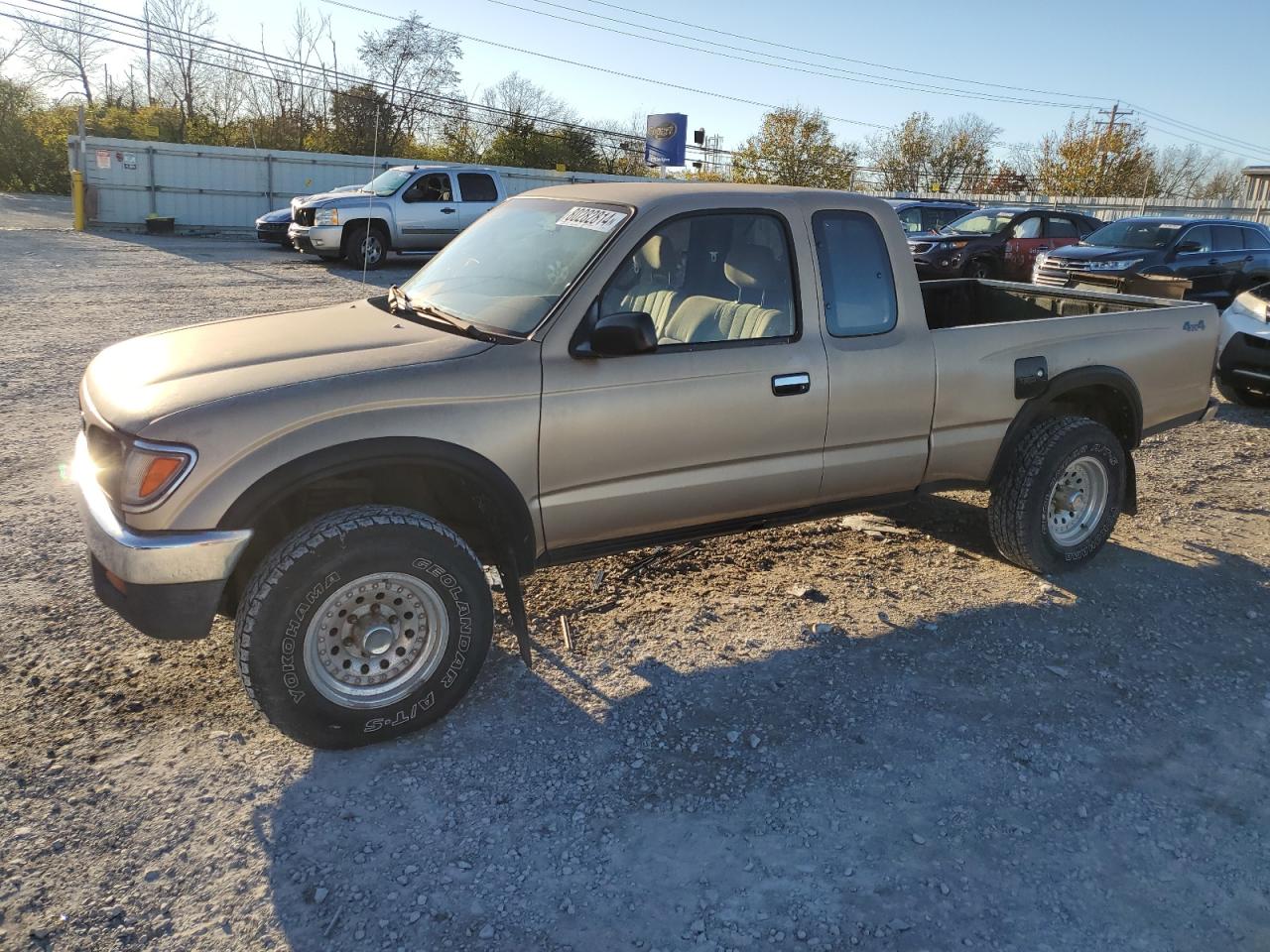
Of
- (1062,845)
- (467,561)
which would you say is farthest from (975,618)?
(467,561)

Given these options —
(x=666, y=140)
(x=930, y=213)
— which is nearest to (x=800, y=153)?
(x=666, y=140)

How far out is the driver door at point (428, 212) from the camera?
18.8 meters

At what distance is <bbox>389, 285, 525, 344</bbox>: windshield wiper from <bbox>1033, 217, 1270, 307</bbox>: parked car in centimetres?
1233

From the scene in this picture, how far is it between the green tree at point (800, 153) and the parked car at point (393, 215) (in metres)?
31.7

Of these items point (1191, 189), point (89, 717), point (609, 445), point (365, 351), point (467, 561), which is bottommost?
point (89, 717)

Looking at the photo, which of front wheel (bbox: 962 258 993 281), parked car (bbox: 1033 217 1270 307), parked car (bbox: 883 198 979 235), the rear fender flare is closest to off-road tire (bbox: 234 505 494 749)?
the rear fender flare

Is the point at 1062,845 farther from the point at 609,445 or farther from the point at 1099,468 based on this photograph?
the point at 1099,468

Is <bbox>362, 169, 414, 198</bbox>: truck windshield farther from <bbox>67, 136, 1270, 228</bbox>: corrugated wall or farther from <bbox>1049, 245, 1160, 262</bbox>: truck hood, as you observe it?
<bbox>1049, 245, 1160, 262</bbox>: truck hood

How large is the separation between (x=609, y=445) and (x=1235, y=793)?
2561 mm

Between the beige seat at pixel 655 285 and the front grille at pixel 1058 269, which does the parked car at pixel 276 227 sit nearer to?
the front grille at pixel 1058 269

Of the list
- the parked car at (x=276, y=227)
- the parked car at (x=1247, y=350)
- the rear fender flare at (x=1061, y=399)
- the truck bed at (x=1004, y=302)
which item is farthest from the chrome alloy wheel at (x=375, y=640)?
the parked car at (x=276, y=227)

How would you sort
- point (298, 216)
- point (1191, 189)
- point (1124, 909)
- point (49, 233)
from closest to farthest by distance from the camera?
point (1124, 909)
point (298, 216)
point (49, 233)
point (1191, 189)

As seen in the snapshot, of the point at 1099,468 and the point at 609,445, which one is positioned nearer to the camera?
the point at 609,445

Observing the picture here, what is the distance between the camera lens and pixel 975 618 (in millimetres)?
4695
